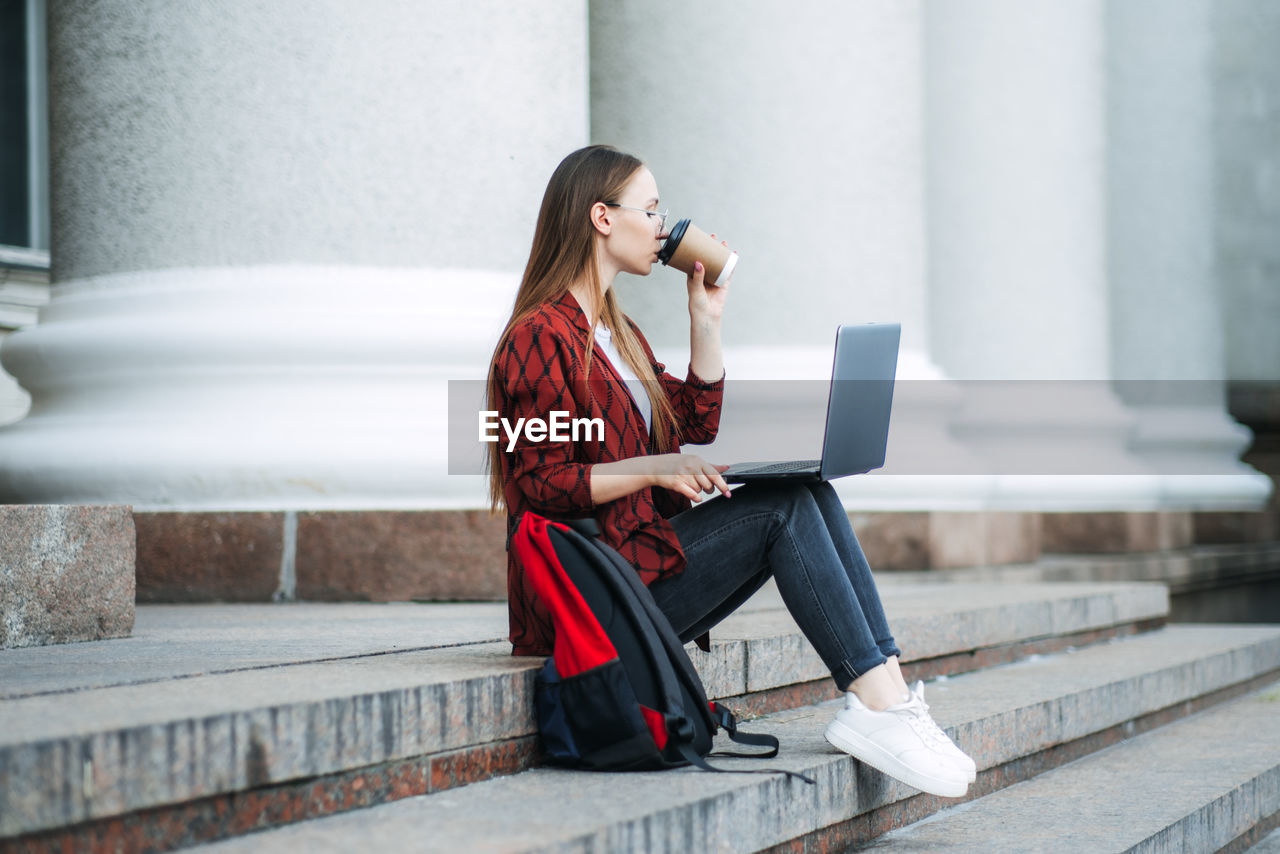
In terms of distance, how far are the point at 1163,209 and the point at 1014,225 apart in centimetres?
256

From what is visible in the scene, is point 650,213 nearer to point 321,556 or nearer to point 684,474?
point 684,474

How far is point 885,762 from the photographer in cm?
305

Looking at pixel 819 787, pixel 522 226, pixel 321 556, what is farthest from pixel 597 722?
pixel 522 226

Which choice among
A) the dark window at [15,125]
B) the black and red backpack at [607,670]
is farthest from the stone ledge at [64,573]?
the dark window at [15,125]

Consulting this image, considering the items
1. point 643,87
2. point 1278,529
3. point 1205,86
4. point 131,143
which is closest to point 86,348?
point 131,143

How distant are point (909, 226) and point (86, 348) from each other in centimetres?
371

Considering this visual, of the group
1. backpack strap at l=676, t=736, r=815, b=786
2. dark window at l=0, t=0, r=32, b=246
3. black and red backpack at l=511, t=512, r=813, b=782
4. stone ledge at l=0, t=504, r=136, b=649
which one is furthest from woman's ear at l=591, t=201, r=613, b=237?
dark window at l=0, t=0, r=32, b=246

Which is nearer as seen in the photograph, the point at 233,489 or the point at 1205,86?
the point at 233,489

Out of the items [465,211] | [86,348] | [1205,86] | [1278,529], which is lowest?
[1278,529]

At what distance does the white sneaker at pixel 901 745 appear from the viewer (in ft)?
9.93

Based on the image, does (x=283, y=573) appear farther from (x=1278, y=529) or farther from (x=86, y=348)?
(x=1278, y=529)

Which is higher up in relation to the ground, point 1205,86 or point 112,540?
point 1205,86

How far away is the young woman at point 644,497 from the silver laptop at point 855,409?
10cm

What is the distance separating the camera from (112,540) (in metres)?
3.71
